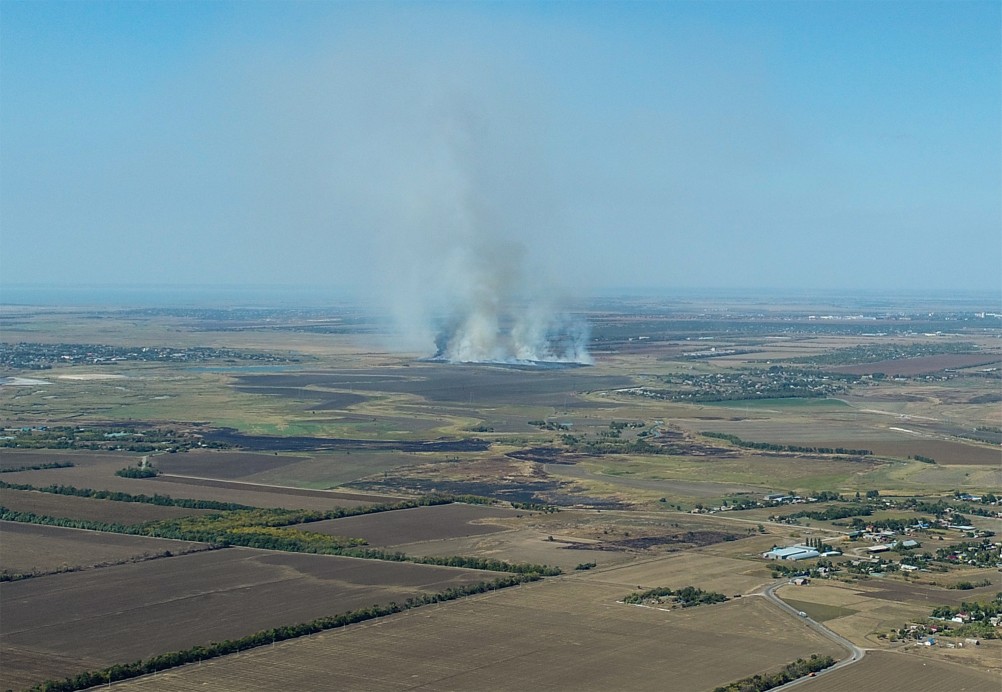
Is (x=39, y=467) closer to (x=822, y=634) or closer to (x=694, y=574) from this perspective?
(x=694, y=574)

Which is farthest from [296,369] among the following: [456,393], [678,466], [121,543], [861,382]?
[121,543]

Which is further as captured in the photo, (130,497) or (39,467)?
(39,467)

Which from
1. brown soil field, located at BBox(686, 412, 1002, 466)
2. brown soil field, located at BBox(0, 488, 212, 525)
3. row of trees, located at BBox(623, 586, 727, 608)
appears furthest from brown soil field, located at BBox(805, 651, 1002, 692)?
brown soil field, located at BBox(686, 412, 1002, 466)

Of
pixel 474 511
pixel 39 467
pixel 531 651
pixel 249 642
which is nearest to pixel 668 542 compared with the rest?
pixel 474 511

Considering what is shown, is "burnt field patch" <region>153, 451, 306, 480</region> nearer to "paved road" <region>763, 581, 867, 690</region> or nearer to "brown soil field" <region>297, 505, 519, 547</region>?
"brown soil field" <region>297, 505, 519, 547</region>

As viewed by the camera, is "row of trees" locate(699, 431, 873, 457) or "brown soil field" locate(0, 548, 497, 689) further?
"row of trees" locate(699, 431, 873, 457)

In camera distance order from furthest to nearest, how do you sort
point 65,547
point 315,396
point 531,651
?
point 315,396
point 65,547
point 531,651

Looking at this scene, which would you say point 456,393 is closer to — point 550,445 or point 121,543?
point 550,445
